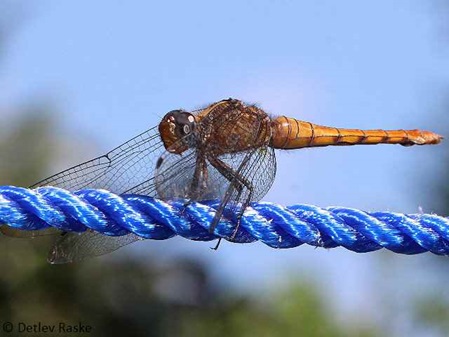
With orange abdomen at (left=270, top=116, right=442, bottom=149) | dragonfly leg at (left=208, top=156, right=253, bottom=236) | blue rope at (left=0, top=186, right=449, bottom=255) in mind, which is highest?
orange abdomen at (left=270, top=116, right=442, bottom=149)

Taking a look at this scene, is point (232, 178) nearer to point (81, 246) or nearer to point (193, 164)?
point (193, 164)

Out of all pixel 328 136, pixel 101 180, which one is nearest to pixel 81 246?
Answer: pixel 101 180

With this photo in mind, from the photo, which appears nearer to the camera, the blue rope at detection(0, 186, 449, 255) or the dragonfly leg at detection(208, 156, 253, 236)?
the blue rope at detection(0, 186, 449, 255)

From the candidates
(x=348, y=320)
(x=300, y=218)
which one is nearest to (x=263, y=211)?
(x=300, y=218)

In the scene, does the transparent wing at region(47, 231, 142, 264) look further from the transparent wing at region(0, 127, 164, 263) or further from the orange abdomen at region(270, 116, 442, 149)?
the orange abdomen at region(270, 116, 442, 149)

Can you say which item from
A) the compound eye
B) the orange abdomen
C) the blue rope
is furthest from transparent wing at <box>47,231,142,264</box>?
the orange abdomen

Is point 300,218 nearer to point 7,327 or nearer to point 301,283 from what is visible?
point 7,327

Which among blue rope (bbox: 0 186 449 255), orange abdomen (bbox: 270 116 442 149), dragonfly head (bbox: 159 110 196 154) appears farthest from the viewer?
orange abdomen (bbox: 270 116 442 149)
